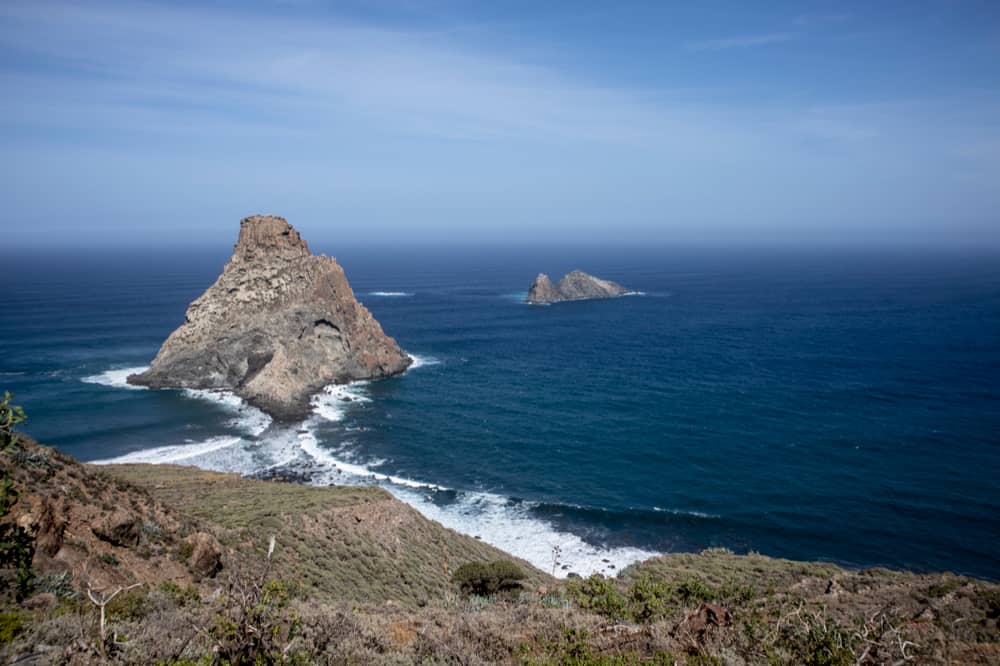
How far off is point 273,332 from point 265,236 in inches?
509

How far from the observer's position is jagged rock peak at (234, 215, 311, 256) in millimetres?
73188

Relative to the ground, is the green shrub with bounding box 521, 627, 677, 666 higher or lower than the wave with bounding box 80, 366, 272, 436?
higher

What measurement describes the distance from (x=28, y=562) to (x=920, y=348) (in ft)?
316

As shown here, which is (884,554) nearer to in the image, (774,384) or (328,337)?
(774,384)

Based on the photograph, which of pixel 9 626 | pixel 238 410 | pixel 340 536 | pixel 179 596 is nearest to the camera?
pixel 9 626

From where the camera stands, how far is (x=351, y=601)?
16.8m

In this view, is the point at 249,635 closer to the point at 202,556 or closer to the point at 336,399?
the point at 202,556

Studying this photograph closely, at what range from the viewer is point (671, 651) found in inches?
431

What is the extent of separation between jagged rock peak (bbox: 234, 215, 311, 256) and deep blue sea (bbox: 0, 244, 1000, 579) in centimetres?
2028

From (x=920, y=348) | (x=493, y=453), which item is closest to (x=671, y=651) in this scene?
(x=493, y=453)

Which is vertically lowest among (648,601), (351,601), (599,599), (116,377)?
(116,377)

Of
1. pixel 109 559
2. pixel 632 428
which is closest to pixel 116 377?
pixel 632 428

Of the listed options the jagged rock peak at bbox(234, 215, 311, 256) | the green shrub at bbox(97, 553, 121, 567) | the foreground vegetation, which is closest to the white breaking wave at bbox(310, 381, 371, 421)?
the jagged rock peak at bbox(234, 215, 311, 256)

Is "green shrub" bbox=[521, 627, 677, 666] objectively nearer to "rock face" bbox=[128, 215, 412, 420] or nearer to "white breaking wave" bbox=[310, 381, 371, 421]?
"white breaking wave" bbox=[310, 381, 371, 421]
